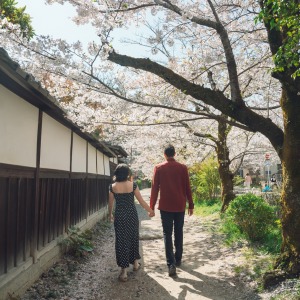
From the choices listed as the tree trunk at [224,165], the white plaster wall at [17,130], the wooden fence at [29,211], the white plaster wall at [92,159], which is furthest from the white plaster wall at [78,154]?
the tree trunk at [224,165]

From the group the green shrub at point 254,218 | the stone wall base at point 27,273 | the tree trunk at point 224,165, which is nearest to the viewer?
the stone wall base at point 27,273

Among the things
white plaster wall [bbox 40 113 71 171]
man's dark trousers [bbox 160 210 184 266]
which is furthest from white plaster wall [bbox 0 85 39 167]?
man's dark trousers [bbox 160 210 184 266]

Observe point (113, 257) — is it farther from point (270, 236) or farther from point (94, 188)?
point (94, 188)

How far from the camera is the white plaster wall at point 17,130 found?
4.06 metres

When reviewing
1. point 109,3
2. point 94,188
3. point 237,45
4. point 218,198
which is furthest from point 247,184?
point 109,3

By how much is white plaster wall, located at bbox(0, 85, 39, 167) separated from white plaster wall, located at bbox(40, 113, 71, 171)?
55 cm

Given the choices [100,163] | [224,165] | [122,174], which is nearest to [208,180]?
[224,165]

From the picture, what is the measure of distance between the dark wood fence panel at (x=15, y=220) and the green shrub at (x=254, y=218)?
4639 millimetres

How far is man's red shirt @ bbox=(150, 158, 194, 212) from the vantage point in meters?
5.33

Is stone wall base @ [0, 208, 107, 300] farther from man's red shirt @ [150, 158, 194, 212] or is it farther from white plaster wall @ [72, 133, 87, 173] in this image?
white plaster wall @ [72, 133, 87, 173]

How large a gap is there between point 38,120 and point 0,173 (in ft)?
5.78

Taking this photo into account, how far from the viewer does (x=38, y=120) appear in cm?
547

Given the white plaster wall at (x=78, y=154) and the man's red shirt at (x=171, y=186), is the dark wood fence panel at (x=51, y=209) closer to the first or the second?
the white plaster wall at (x=78, y=154)

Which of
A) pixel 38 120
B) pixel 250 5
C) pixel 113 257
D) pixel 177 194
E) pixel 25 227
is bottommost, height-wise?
pixel 113 257
